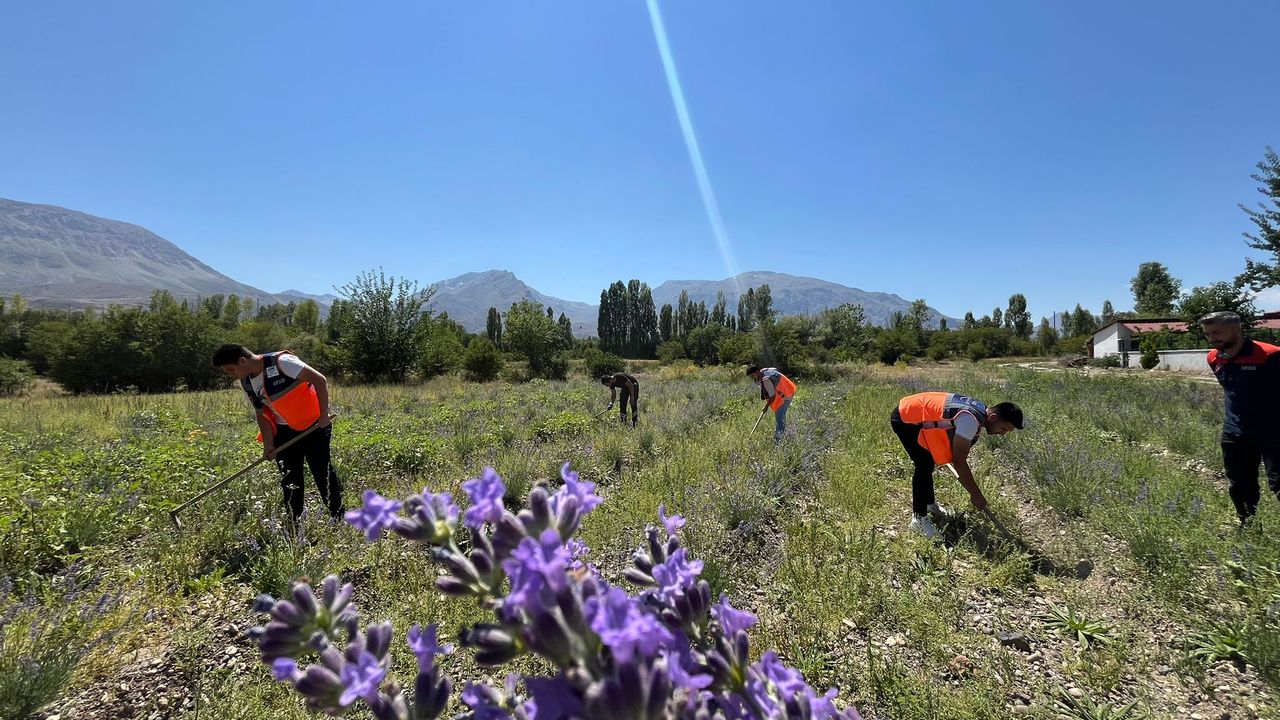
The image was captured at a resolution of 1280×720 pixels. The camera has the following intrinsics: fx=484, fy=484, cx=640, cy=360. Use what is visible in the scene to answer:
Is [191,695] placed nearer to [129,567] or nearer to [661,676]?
[129,567]

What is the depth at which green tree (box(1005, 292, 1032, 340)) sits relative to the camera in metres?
70.4

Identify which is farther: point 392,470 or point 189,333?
point 189,333

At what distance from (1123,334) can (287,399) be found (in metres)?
56.4

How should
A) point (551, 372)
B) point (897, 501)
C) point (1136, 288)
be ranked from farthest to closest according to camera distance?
point (1136, 288), point (551, 372), point (897, 501)

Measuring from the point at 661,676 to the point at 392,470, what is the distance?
6.24 meters

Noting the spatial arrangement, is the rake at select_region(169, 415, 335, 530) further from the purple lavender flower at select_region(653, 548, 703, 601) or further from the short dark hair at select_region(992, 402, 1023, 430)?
the short dark hair at select_region(992, 402, 1023, 430)

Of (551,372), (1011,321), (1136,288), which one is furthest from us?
(1011,321)

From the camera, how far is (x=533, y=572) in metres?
0.60

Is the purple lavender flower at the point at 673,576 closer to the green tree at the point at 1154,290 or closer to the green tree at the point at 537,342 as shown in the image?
the green tree at the point at 537,342

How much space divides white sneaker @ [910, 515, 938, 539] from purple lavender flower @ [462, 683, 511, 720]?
4.40 metres

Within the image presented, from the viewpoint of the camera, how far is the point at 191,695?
2475 millimetres

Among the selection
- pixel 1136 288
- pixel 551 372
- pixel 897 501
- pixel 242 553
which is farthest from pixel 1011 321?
pixel 242 553

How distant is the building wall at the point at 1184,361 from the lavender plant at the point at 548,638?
32150 mm

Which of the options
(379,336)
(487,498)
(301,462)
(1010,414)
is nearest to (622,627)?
(487,498)
